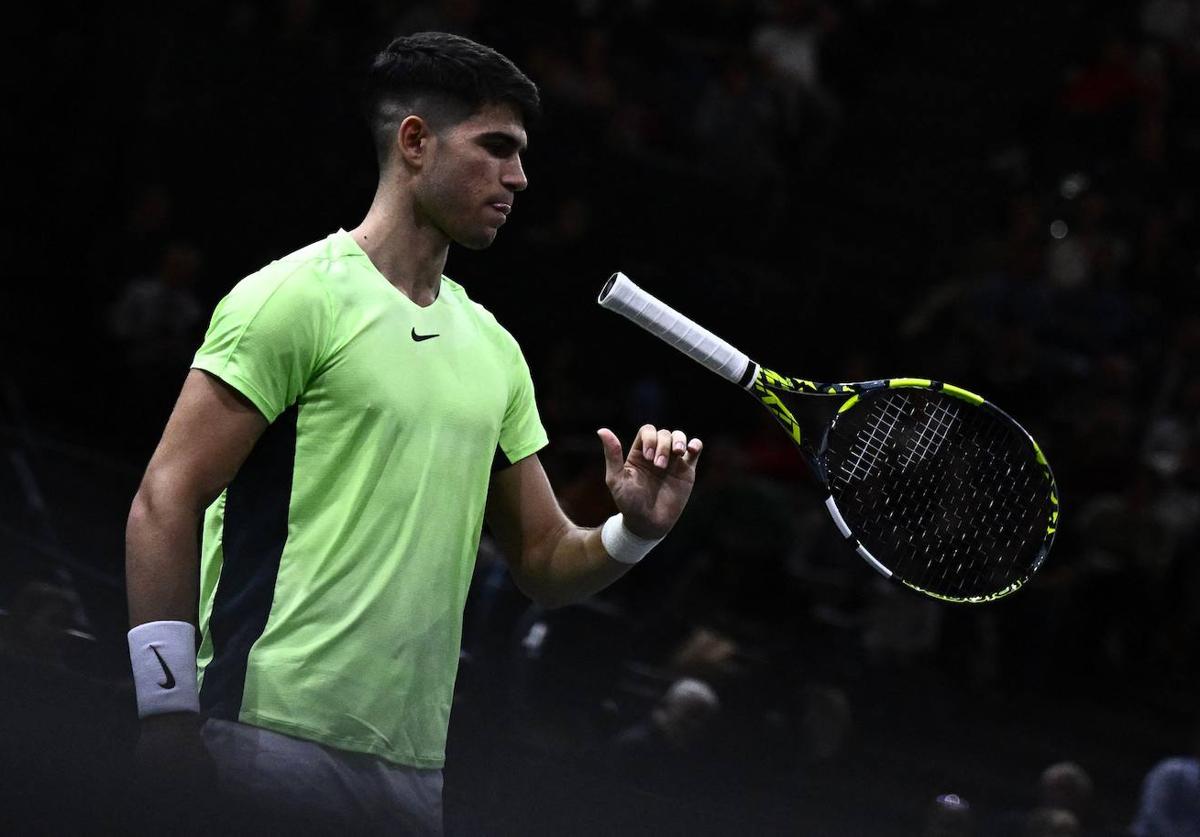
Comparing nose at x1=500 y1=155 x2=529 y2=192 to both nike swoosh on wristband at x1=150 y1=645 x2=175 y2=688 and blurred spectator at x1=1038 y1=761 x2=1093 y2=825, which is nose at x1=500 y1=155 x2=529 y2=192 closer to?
nike swoosh on wristband at x1=150 y1=645 x2=175 y2=688

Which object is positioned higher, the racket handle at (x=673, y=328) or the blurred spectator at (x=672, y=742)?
the racket handle at (x=673, y=328)

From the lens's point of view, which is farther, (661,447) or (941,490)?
(941,490)

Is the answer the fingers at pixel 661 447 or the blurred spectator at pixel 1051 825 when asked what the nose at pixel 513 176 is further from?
the blurred spectator at pixel 1051 825

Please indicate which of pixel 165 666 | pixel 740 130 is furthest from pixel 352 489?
pixel 740 130

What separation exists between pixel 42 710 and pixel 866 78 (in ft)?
39.0

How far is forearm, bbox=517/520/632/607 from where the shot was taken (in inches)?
129

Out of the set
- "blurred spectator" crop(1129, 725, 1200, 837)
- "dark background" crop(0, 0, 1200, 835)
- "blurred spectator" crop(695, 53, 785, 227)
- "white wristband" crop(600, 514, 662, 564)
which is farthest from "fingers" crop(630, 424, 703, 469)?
"blurred spectator" crop(695, 53, 785, 227)

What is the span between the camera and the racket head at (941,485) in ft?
12.2

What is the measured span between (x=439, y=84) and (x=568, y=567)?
90 centimetres

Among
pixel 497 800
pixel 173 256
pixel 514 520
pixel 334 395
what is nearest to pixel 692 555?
pixel 173 256

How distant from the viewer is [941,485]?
3.86 meters

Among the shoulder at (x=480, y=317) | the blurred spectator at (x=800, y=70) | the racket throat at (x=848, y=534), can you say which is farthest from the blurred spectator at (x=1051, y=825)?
the blurred spectator at (x=800, y=70)

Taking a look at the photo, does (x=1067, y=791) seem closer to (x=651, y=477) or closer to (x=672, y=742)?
(x=672, y=742)

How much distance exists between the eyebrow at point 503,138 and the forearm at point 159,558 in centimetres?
83
